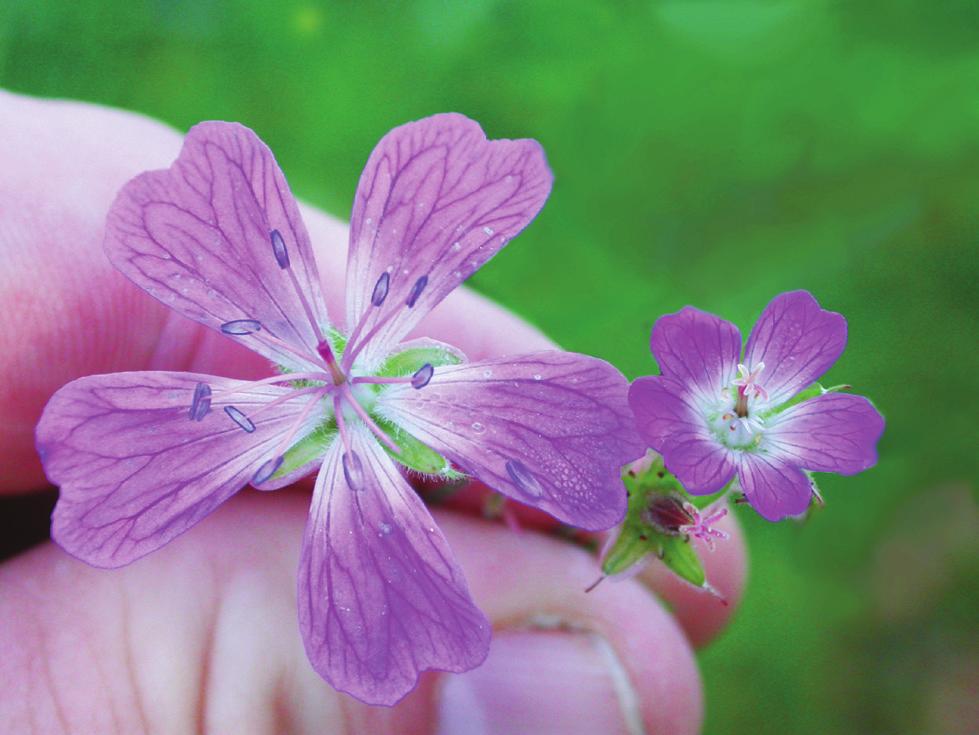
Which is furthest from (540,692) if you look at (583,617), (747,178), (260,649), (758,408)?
(747,178)

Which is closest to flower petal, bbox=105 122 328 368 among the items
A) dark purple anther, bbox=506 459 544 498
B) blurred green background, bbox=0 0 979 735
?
dark purple anther, bbox=506 459 544 498

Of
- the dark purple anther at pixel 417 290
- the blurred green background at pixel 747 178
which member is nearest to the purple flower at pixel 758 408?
the dark purple anther at pixel 417 290

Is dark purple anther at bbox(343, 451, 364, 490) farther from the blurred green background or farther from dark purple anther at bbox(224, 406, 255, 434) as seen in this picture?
the blurred green background

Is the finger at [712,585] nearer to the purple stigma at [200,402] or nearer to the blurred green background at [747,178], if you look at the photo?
the blurred green background at [747,178]

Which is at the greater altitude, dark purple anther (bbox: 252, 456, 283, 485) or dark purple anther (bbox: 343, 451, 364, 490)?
dark purple anther (bbox: 343, 451, 364, 490)

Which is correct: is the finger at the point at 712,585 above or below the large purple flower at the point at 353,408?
below

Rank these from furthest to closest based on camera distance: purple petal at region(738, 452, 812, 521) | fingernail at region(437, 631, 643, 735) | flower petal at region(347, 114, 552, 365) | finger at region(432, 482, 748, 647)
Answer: finger at region(432, 482, 748, 647) < fingernail at region(437, 631, 643, 735) < flower petal at region(347, 114, 552, 365) < purple petal at region(738, 452, 812, 521)

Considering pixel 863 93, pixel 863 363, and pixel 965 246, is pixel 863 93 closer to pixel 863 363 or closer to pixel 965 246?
pixel 965 246

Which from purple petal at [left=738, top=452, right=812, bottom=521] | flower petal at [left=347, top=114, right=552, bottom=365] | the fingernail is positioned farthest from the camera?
the fingernail
